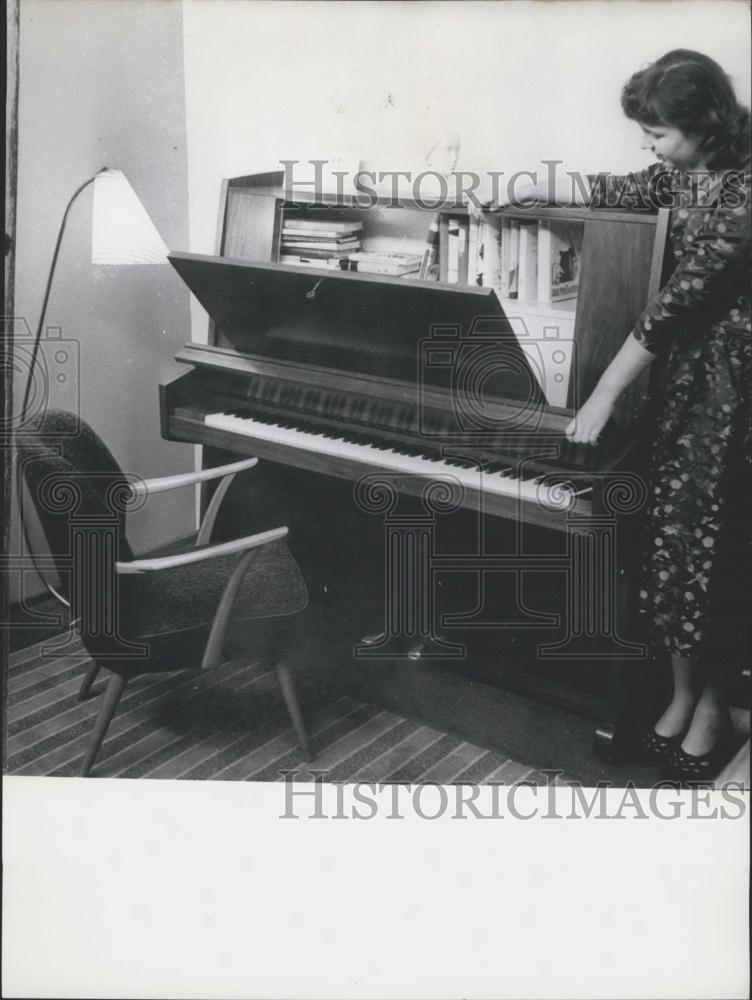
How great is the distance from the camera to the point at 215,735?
9.73 ft

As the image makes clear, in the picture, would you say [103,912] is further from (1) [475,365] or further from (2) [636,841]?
(1) [475,365]

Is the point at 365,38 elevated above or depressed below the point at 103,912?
above

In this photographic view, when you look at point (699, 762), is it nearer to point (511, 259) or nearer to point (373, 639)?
point (373, 639)

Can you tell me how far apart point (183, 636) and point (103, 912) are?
79cm

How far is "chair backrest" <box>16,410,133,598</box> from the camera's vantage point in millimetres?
2609

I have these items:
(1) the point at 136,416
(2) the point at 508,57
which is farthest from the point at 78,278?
(2) the point at 508,57

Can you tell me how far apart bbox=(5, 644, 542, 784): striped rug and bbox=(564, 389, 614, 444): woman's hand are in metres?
0.97

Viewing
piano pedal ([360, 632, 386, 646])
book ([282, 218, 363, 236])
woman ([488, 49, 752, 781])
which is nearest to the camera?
woman ([488, 49, 752, 781])

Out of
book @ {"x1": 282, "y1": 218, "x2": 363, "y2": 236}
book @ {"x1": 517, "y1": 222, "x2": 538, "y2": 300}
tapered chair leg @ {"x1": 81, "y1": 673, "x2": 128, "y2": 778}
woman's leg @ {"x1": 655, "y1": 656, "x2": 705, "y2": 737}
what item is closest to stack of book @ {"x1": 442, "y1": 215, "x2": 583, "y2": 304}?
book @ {"x1": 517, "y1": 222, "x2": 538, "y2": 300}

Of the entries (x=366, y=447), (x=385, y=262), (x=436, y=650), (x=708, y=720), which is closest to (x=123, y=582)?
(x=366, y=447)

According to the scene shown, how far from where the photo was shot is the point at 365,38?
233 cm

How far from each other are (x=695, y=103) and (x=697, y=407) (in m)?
0.70

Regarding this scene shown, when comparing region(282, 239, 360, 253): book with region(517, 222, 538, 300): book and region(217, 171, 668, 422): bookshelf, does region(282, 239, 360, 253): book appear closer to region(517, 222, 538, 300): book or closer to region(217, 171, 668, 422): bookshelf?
region(217, 171, 668, 422): bookshelf

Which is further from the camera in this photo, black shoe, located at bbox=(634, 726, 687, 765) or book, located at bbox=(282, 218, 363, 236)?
book, located at bbox=(282, 218, 363, 236)
